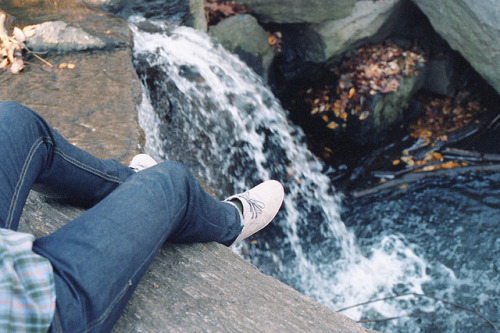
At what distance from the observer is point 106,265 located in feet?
4.51

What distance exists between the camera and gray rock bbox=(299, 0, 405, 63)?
544 centimetres

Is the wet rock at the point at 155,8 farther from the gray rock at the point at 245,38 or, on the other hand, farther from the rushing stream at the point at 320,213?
the gray rock at the point at 245,38

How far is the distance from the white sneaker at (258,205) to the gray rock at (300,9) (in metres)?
3.31

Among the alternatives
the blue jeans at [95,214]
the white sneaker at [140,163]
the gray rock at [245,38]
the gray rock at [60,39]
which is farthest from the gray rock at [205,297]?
the gray rock at [245,38]

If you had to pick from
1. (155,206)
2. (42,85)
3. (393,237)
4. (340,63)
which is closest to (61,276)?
(155,206)

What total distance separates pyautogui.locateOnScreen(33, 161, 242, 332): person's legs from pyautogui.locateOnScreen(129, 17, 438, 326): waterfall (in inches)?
70.3

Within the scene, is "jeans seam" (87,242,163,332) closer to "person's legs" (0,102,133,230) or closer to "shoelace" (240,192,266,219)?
"person's legs" (0,102,133,230)

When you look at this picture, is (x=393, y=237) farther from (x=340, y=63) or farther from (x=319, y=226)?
(x=340, y=63)

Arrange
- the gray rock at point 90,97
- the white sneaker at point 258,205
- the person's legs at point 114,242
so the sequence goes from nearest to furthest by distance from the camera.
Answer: the person's legs at point 114,242 < the white sneaker at point 258,205 < the gray rock at point 90,97

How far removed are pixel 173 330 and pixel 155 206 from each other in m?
0.52

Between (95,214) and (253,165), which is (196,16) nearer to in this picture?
(253,165)

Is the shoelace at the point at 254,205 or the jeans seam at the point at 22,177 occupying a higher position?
the jeans seam at the point at 22,177

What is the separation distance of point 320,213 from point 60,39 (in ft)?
10.9

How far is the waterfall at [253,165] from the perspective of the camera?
3.99m
